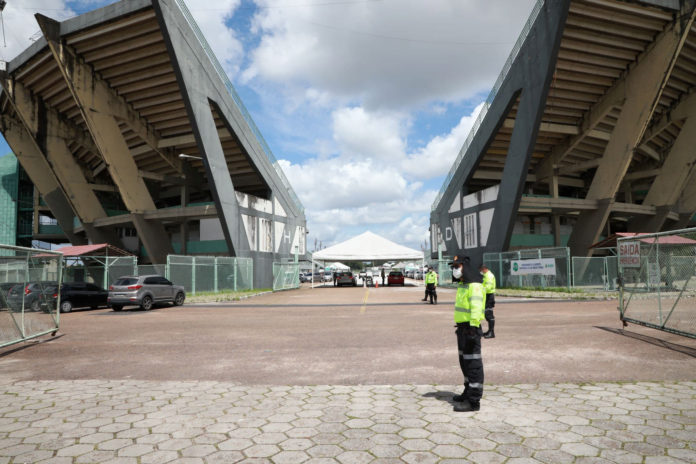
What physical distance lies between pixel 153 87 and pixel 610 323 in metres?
29.1

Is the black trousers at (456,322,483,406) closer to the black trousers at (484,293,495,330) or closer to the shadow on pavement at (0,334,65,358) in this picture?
the black trousers at (484,293,495,330)

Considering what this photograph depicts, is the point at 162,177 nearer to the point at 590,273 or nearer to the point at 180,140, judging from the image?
the point at 180,140

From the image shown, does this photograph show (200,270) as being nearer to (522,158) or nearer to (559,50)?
(522,158)

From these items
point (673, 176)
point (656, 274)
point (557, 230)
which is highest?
point (673, 176)

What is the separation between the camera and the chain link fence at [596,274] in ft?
79.6

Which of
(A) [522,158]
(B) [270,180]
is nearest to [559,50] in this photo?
(A) [522,158]

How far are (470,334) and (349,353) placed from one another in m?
3.70

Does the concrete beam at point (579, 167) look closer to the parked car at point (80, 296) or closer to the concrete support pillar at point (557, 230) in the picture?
the concrete support pillar at point (557, 230)

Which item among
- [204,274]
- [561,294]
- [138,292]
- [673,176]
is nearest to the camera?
[138,292]

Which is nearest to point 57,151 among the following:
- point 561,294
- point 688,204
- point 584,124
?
point 561,294

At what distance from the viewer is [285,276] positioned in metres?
36.8

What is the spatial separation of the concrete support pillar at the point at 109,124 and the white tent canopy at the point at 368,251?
14069 millimetres

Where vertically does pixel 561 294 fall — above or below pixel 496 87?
below

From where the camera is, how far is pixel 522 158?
27.0m
